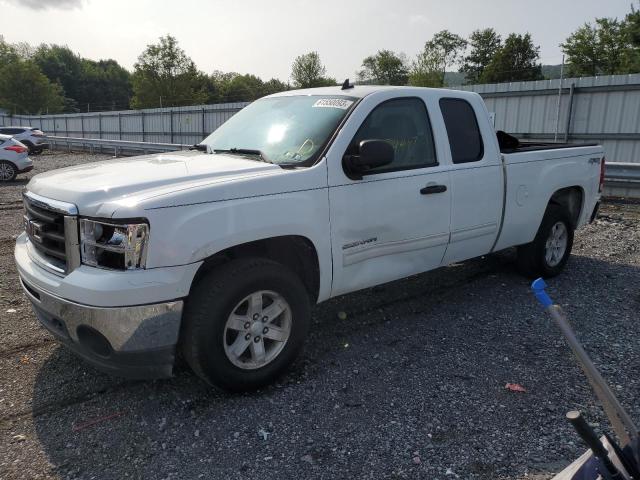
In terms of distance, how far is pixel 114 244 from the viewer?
9.57ft

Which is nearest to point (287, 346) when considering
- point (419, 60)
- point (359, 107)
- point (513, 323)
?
point (359, 107)

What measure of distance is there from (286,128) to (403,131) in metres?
0.94

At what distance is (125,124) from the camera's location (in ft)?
111

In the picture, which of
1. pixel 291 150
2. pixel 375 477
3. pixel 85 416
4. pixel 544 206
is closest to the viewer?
pixel 375 477

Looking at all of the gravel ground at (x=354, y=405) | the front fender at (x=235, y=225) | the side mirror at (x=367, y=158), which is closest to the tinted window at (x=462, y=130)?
the side mirror at (x=367, y=158)

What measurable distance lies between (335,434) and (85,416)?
151 cm

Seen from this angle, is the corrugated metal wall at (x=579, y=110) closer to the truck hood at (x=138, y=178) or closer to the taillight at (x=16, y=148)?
the truck hood at (x=138, y=178)

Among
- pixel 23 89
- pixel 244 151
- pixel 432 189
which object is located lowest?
pixel 432 189

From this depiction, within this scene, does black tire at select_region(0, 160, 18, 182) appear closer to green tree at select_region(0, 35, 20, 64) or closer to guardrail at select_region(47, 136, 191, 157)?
guardrail at select_region(47, 136, 191, 157)

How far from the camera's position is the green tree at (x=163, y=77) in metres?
62.1

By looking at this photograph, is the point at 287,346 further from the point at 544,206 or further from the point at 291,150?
the point at 544,206

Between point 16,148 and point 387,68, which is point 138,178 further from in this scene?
point 387,68

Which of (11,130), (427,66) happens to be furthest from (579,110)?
(427,66)

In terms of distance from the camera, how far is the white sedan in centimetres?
1577
